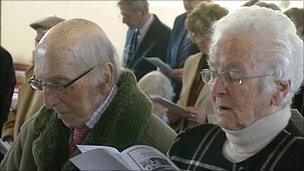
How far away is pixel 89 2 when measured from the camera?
19.3 ft

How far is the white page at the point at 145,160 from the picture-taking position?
1.37 m

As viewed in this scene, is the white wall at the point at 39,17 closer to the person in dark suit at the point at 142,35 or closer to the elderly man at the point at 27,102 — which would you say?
the person in dark suit at the point at 142,35

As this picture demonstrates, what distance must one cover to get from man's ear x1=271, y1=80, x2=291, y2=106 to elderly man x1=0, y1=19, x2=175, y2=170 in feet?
1.74

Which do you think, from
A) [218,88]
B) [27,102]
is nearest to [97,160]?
[218,88]

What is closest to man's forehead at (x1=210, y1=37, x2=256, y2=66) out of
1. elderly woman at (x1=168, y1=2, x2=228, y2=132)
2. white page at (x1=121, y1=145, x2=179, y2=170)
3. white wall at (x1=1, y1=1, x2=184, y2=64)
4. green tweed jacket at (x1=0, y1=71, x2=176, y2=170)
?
white page at (x1=121, y1=145, x2=179, y2=170)

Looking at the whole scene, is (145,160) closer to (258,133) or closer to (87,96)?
(258,133)

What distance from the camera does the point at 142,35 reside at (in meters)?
4.27

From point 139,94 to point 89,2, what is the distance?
4101 mm

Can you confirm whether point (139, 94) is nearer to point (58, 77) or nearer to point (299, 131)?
point (58, 77)

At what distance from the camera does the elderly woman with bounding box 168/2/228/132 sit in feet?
9.81

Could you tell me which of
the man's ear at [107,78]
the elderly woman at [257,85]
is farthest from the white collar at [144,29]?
the elderly woman at [257,85]

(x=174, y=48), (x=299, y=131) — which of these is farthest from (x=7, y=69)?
(x=299, y=131)

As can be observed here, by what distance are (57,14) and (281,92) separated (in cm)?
481

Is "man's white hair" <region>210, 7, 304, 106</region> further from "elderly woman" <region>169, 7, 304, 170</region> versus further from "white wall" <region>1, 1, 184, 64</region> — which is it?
"white wall" <region>1, 1, 184, 64</region>
